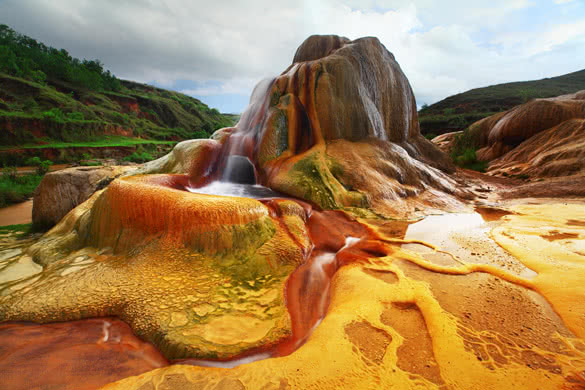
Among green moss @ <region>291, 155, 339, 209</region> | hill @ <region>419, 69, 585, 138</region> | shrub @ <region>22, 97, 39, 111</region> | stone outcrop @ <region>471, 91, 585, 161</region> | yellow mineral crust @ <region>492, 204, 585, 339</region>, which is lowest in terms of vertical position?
yellow mineral crust @ <region>492, 204, 585, 339</region>

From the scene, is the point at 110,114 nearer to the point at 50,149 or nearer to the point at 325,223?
the point at 50,149

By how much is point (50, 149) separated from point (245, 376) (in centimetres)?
2564

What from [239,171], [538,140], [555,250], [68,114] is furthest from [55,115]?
[538,140]

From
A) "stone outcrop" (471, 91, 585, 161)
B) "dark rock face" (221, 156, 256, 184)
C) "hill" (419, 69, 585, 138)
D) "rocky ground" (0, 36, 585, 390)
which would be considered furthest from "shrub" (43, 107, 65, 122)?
"hill" (419, 69, 585, 138)

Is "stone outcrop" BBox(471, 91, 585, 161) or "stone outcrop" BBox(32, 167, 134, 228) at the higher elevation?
"stone outcrop" BBox(471, 91, 585, 161)

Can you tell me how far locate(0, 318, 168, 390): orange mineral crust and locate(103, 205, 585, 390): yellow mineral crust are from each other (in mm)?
229

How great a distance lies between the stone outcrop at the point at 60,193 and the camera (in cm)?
604

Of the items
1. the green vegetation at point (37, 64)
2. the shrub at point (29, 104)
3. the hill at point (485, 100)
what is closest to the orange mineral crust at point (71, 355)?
the shrub at point (29, 104)

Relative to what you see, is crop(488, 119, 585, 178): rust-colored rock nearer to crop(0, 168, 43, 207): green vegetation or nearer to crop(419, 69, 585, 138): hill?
crop(419, 69, 585, 138): hill

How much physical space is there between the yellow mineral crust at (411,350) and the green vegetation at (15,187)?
13.4 metres

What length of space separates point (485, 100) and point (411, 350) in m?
48.5

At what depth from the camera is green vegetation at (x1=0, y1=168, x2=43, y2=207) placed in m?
9.62

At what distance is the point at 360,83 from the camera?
7875 millimetres

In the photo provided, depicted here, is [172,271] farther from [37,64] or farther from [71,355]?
[37,64]
